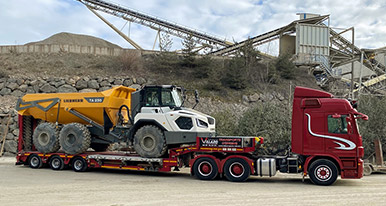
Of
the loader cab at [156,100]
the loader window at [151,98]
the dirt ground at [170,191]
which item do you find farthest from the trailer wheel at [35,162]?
the loader window at [151,98]

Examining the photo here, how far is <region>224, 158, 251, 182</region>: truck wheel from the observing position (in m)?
12.8

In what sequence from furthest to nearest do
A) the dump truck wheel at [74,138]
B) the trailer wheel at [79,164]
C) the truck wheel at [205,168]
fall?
the trailer wheel at [79,164] → the dump truck wheel at [74,138] → the truck wheel at [205,168]

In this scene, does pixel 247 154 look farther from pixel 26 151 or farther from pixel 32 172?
pixel 26 151

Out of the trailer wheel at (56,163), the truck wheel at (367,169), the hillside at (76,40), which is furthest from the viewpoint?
the hillside at (76,40)

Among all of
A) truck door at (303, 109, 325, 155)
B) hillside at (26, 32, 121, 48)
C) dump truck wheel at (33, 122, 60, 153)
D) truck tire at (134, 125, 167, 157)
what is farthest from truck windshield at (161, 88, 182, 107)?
hillside at (26, 32, 121, 48)

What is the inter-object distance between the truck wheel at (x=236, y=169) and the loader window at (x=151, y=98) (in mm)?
3809

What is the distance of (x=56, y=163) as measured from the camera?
1599 centimetres

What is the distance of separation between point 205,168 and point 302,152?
357cm

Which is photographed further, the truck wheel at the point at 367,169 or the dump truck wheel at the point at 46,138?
the dump truck wheel at the point at 46,138

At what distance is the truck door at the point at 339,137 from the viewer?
1195cm

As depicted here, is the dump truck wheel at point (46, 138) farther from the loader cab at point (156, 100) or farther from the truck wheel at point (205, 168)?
the truck wheel at point (205, 168)

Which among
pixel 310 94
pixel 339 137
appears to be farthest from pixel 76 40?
pixel 339 137

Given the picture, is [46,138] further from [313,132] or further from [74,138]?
[313,132]

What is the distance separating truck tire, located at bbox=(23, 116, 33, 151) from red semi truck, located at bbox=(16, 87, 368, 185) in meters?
6.03
